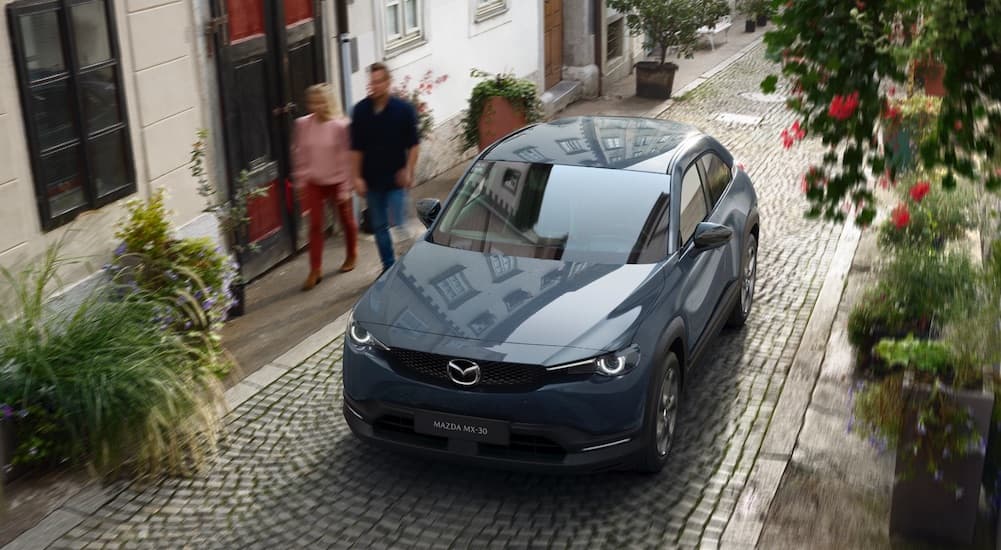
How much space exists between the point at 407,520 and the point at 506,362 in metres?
1.04

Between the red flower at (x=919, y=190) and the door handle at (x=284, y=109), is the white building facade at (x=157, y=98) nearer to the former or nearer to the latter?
the door handle at (x=284, y=109)

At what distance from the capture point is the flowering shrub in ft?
42.1

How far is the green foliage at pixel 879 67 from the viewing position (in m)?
4.55

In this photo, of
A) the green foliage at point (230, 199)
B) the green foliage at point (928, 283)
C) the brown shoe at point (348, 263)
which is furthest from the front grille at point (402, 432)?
the brown shoe at point (348, 263)

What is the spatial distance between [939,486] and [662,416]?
157 cm

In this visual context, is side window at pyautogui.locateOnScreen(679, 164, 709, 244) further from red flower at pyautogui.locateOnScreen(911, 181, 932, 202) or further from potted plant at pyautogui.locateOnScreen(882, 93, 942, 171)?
red flower at pyautogui.locateOnScreen(911, 181, 932, 202)

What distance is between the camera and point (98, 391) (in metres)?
6.50

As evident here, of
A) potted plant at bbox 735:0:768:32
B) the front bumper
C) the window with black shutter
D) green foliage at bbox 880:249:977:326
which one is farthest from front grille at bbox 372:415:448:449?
potted plant at bbox 735:0:768:32

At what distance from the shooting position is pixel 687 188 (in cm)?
769

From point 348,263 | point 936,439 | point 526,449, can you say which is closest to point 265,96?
→ point 348,263

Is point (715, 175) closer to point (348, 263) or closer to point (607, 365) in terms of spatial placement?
point (607, 365)

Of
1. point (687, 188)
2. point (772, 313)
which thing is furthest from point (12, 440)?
point (772, 313)

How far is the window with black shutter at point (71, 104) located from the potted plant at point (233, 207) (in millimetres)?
792

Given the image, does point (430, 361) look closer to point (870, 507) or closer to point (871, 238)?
point (870, 507)
